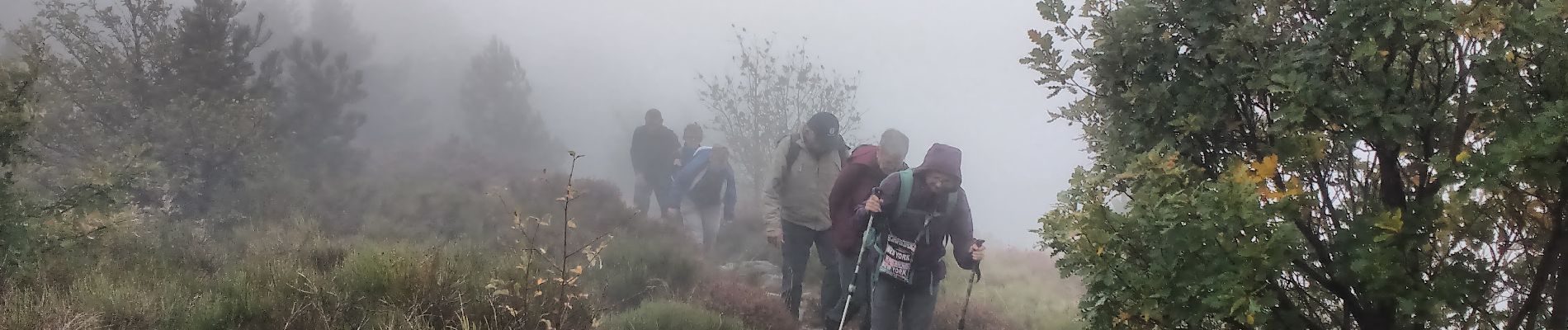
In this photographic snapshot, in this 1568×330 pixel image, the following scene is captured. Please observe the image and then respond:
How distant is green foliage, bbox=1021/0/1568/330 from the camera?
64.1 inches

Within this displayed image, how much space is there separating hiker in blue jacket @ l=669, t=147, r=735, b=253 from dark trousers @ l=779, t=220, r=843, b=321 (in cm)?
351

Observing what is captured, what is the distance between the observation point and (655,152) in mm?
11203

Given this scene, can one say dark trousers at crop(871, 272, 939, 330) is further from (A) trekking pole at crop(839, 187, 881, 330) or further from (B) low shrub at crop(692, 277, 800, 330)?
(B) low shrub at crop(692, 277, 800, 330)

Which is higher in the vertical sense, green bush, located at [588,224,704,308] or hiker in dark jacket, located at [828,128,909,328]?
hiker in dark jacket, located at [828,128,909,328]

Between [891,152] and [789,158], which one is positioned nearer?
[891,152]

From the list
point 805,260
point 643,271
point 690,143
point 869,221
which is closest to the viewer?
point 869,221

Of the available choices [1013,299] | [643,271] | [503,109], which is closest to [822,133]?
[643,271]

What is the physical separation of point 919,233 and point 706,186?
5.64m

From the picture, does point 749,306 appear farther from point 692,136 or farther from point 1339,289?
point 692,136

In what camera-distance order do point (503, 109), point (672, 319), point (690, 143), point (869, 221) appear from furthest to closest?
point (503, 109), point (690, 143), point (672, 319), point (869, 221)

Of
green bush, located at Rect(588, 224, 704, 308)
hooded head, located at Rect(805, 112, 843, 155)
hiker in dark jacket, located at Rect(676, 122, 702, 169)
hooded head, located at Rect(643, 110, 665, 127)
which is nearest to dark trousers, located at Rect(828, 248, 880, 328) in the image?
hooded head, located at Rect(805, 112, 843, 155)

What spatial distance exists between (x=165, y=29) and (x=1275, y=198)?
48.6 ft

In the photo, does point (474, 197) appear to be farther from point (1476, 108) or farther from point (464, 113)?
point (464, 113)

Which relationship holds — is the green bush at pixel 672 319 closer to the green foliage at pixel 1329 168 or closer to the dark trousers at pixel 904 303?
the dark trousers at pixel 904 303
